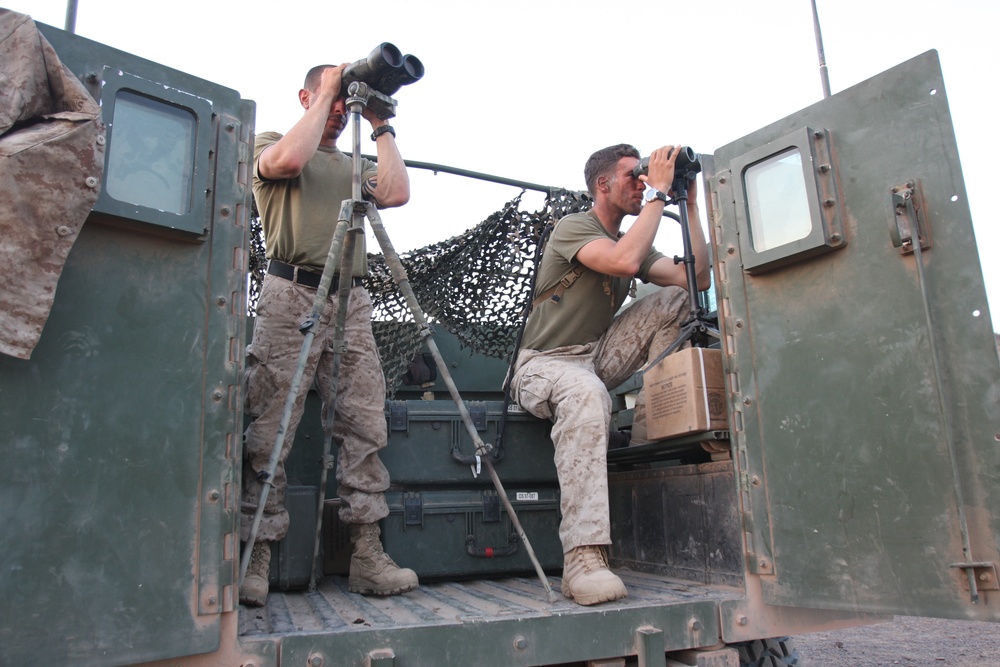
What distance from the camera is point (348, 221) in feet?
7.95

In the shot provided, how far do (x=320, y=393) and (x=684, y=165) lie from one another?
1.58 m

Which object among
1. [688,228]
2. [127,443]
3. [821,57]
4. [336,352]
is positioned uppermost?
[821,57]

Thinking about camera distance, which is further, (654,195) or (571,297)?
(571,297)

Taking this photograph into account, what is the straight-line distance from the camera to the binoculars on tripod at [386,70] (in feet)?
7.93

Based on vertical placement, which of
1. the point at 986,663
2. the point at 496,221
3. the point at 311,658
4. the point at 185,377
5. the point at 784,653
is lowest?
the point at 986,663

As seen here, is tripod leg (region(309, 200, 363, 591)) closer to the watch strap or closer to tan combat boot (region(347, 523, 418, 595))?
tan combat boot (region(347, 523, 418, 595))

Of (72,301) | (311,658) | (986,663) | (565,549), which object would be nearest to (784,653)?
(565,549)

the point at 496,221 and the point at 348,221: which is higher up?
the point at 496,221

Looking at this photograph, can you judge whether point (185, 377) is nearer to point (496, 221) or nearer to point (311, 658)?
point (311, 658)

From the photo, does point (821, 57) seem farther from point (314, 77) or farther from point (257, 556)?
point (257, 556)

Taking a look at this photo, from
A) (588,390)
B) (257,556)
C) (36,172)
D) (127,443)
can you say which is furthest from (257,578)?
(36,172)

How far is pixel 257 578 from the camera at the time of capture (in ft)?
7.84

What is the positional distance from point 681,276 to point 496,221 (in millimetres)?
965

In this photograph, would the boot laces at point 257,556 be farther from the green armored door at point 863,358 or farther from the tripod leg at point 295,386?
the green armored door at point 863,358
